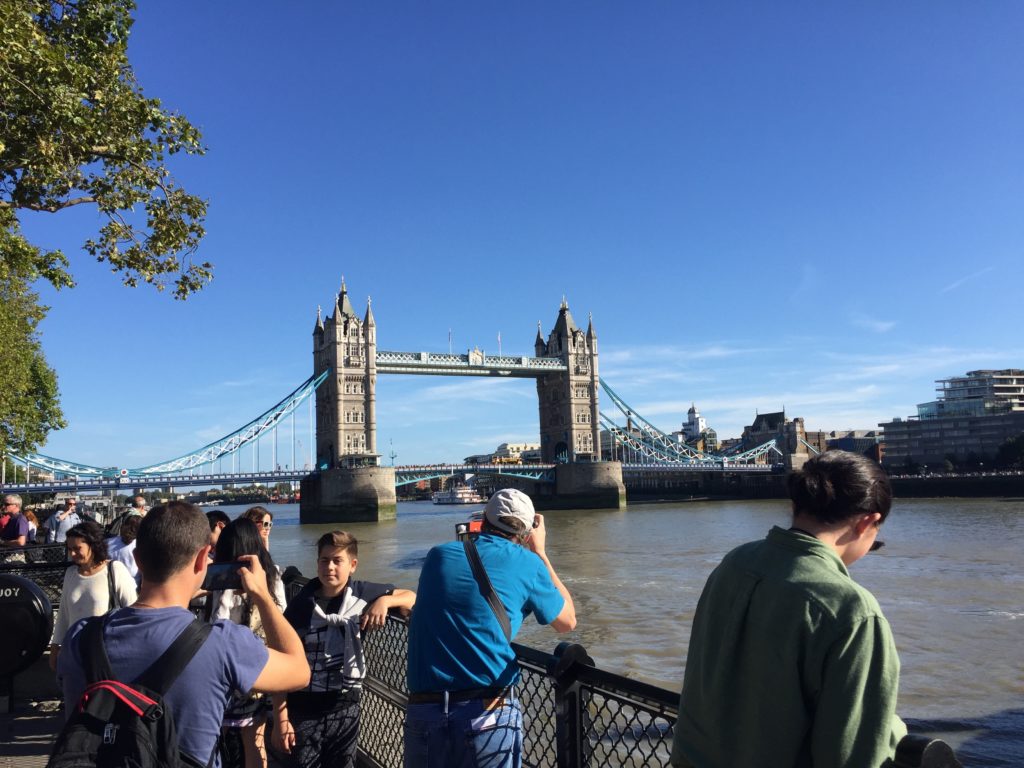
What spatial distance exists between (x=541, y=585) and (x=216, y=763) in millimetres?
923

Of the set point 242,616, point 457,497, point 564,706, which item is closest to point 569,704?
point 564,706

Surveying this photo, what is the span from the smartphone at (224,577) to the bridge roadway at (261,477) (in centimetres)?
3753

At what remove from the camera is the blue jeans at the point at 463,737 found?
7.25ft

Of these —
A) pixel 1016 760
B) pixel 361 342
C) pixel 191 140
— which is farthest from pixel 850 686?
pixel 361 342

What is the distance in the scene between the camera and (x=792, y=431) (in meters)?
72.8

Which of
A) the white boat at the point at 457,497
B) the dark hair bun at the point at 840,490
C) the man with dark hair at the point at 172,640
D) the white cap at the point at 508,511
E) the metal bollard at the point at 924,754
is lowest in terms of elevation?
the white boat at the point at 457,497

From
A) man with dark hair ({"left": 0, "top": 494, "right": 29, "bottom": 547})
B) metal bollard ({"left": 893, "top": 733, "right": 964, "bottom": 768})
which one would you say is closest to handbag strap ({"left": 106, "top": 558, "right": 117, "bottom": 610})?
metal bollard ({"left": 893, "top": 733, "right": 964, "bottom": 768})

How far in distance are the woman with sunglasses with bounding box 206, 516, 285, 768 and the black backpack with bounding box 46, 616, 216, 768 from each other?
1.15m

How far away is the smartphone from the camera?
2261 mm

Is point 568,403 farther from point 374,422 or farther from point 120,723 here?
point 120,723

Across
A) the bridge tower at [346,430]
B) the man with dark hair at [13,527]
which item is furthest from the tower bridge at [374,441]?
the man with dark hair at [13,527]

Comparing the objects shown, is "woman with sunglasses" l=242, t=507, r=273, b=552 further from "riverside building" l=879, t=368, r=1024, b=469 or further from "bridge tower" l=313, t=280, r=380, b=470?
"riverside building" l=879, t=368, r=1024, b=469

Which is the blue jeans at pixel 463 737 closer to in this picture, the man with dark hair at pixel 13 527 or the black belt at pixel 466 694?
the black belt at pixel 466 694

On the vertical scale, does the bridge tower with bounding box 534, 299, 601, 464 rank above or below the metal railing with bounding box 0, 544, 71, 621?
above
